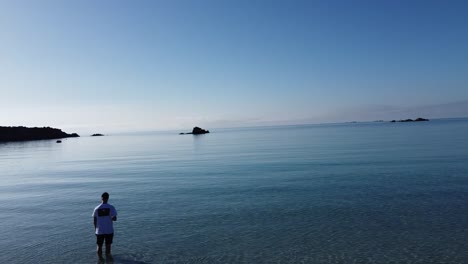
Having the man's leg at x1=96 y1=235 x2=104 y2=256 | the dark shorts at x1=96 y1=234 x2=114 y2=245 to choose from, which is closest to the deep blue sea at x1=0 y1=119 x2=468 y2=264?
the man's leg at x1=96 y1=235 x2=104 y2=256

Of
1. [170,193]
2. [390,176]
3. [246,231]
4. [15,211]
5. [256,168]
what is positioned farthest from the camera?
[256,168]

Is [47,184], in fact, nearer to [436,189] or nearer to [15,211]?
[15,211]

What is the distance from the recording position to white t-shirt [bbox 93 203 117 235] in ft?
50.2

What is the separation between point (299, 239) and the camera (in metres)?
17.2

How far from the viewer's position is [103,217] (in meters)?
15.4

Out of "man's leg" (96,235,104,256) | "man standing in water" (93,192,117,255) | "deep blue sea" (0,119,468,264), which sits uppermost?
"man standing in water" (93,192,117,255)

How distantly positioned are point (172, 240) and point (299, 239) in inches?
253

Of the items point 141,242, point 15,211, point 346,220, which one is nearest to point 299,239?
point 346,220

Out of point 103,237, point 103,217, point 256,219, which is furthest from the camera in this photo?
point 256,219

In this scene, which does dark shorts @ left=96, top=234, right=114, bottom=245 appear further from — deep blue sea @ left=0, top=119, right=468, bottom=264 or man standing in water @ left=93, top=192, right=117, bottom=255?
deep blue sea @ left=0, top=119, right=468, bottom=264

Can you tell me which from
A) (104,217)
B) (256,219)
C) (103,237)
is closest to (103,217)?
(104,217)

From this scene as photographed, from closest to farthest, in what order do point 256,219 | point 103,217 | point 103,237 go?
1. point 103,217
2. point 103,237
3. point 256,219

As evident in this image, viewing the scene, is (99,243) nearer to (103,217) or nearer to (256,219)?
(103,217)

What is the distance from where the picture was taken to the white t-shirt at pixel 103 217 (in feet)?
50.2
